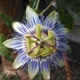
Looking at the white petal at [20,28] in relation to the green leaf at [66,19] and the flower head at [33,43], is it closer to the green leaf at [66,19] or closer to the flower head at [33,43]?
the flower head at [33,43]

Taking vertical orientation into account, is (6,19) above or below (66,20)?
above

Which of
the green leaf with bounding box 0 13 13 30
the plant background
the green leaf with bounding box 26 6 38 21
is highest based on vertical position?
the green leaf with bounding box 0 13 13 30

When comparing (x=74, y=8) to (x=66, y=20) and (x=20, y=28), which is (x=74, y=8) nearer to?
(x=66, y=20)

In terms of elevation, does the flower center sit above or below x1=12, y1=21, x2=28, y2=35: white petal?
below

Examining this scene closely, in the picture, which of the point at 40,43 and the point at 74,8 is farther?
the point at 74,8

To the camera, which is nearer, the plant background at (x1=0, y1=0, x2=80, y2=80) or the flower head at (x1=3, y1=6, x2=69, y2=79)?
the flower head at (x1=3, y1=6, x2=69, y2=79)

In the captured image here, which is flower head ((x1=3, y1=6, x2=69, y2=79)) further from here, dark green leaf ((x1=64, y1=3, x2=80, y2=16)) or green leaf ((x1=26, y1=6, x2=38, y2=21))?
dark green leaf ((x1=64, y1=3, x2=80, y2=16))

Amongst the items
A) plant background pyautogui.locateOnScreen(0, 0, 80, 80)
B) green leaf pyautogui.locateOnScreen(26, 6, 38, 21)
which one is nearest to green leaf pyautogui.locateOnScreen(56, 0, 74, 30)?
plant background pyautogui.locateOnScreen(0, 0, 80, 80)

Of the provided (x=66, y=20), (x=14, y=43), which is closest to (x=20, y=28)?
(x=14, y=43)
